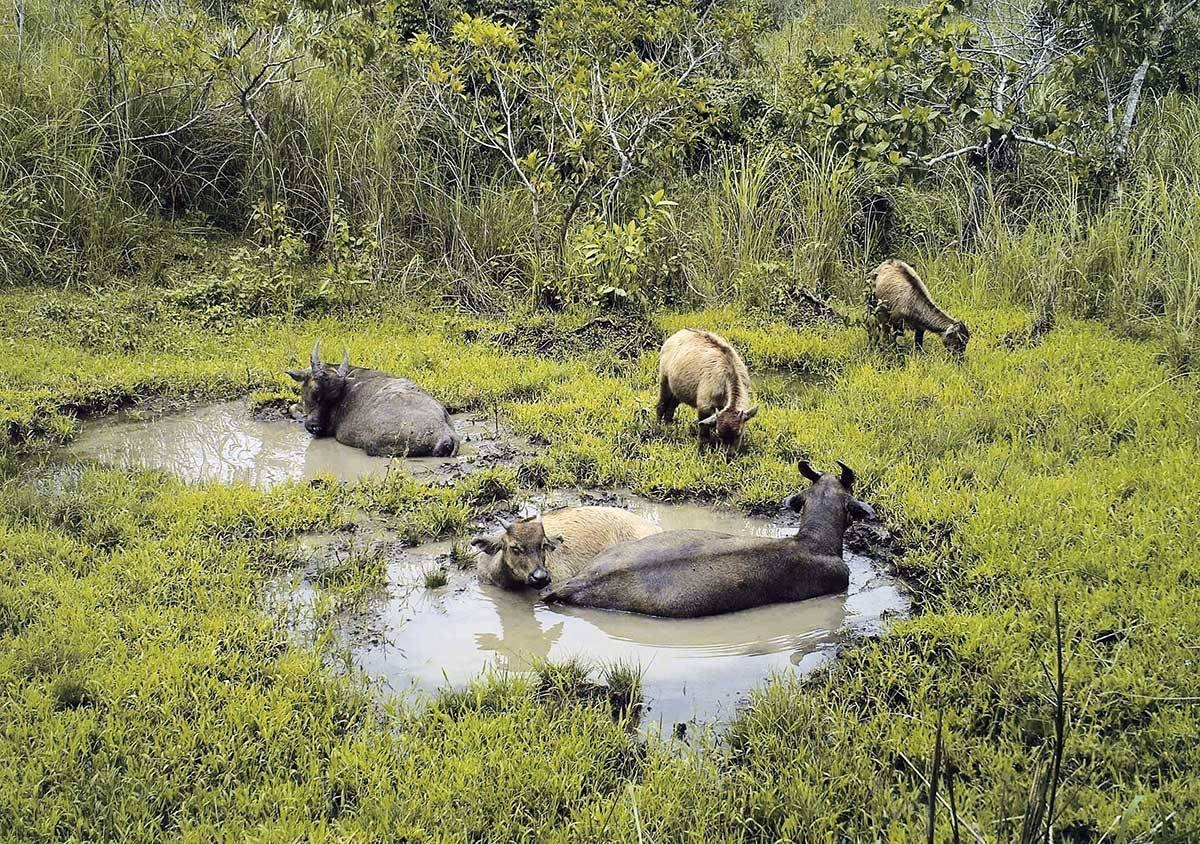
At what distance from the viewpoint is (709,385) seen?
7398mm

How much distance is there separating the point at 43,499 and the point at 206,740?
278 centimetres

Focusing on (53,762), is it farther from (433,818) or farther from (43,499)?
(43,499)

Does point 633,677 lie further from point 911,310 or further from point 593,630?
point 911,310

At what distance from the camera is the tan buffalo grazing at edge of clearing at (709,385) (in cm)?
716

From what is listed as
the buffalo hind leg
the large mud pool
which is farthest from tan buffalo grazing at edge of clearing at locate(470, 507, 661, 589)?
the buffalo hind leg

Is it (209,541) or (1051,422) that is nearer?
(209,541)

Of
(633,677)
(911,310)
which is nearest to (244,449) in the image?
(633,677)

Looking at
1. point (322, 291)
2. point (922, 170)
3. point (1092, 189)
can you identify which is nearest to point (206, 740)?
point (322, 291)

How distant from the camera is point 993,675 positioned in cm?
452

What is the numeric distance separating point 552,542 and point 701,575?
83 cm

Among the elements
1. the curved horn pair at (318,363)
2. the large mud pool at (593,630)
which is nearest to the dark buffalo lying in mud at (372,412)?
the curved horn pair at (318,363)

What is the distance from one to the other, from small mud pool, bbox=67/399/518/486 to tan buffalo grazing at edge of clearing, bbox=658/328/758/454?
1.31 m

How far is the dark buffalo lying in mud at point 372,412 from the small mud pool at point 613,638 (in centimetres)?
179

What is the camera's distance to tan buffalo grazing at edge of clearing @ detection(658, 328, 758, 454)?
7.16 metres
